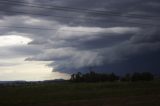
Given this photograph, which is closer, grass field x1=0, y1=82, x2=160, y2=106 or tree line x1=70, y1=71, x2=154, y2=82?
grass field x1=0, y1=82, x2=160, y2=106

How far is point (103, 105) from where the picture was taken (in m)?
37.2

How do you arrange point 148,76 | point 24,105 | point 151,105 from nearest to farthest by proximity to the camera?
point 151,105 → point 24,105 → point 148,76

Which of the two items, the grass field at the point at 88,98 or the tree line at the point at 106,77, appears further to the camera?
the tree line at the point at 106,77

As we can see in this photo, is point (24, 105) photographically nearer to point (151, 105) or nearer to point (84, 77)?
point (151, 105)

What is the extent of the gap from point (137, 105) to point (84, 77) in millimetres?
123640

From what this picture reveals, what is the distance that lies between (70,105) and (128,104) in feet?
21.2

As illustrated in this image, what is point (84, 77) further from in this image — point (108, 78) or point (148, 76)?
point (148, 76)

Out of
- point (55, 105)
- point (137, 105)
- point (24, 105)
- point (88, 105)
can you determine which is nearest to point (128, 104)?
point (137, 105)

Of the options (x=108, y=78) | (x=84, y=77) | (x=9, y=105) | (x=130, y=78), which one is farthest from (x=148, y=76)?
(x=9, y=105)

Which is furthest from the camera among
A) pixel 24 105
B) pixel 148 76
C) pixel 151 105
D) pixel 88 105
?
pixel 148 76

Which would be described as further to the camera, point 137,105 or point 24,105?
point 24,105

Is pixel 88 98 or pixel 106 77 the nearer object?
pixel 88 98

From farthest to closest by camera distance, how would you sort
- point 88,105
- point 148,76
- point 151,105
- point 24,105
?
point 148,76
point 24,105
point 88,105
point 151,105

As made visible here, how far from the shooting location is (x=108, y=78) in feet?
529
